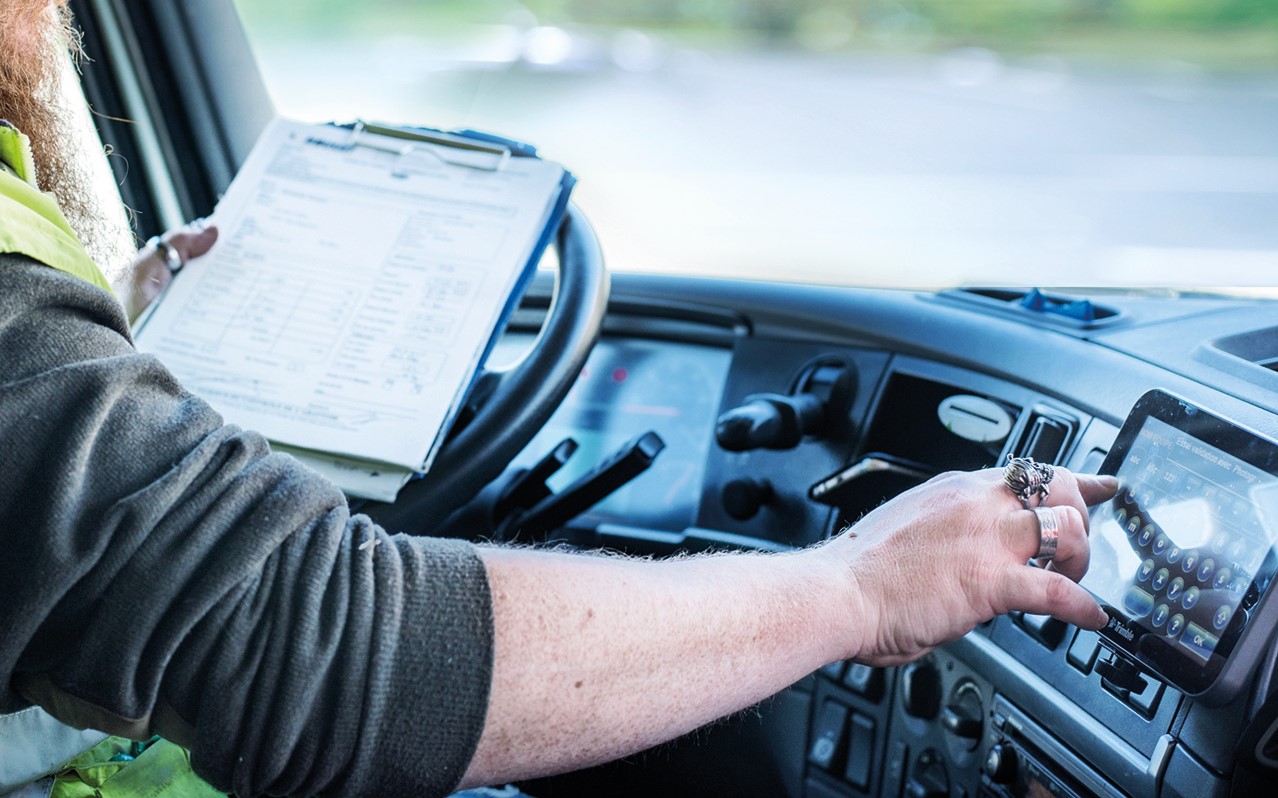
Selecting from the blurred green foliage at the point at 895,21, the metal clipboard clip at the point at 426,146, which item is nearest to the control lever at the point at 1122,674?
the metal clipboard clip at the point at 426,146

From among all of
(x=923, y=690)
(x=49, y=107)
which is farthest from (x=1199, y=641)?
(x=49, y=107)

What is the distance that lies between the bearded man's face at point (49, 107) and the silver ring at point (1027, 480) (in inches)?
31.8

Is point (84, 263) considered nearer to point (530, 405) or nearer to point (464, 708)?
point (464, 708)

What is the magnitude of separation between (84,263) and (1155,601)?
0.78 meters

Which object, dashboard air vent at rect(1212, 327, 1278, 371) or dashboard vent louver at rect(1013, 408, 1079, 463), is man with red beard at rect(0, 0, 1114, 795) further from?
dashboard air vent at rect(1212, 327, 1278, 371)

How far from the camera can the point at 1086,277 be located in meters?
1.45

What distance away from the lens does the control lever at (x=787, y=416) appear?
4.44 feet

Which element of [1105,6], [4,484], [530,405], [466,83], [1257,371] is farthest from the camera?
[466,83]

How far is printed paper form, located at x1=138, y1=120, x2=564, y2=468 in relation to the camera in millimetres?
1135

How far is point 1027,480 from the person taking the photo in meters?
0.86

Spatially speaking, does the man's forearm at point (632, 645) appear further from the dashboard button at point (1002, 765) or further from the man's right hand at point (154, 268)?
the man's right hand at point (154, 268)

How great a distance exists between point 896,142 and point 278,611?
22.6 ft

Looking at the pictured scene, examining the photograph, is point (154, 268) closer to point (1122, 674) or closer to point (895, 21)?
point (1122, 674)

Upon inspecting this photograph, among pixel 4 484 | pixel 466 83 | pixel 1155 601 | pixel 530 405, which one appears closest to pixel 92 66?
pixel 530 405
